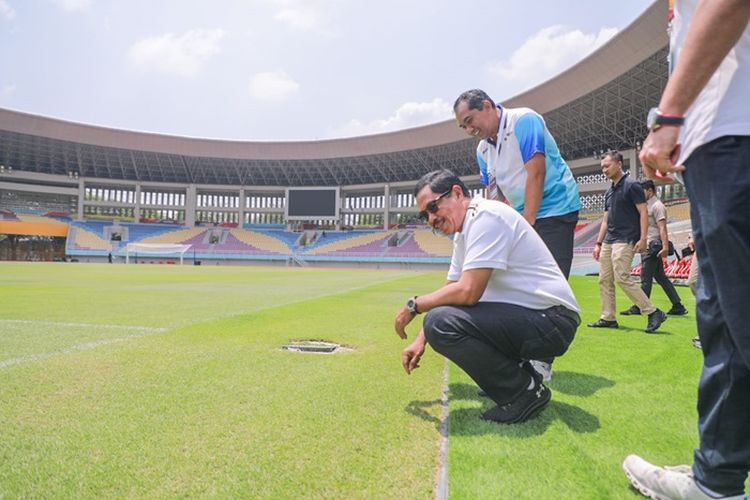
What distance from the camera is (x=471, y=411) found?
2.48m

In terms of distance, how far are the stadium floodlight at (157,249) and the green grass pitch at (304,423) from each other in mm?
50494

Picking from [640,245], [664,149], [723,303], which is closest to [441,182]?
[664,149]

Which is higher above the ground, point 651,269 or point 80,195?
point 80,195

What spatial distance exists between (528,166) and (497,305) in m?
1.28

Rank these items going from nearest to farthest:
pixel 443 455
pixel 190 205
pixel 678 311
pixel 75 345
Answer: pixel 443 455
pixel 75 345
pixel 678 311
pixel 190 205

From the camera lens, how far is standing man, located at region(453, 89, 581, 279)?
10.5 feet

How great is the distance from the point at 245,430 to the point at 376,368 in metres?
1.42

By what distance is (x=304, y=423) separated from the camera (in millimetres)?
2211

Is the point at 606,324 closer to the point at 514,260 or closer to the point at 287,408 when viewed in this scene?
the point at 514,260

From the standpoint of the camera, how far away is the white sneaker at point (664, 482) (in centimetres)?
148

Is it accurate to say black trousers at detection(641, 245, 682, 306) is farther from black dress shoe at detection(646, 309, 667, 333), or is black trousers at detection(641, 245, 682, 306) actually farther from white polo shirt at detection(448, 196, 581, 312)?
white polo shirt at detection(448, 196, 581, 312)

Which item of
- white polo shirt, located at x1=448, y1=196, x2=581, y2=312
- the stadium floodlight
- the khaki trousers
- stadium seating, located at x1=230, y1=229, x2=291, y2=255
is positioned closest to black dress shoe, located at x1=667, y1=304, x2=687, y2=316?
the khaki trousers

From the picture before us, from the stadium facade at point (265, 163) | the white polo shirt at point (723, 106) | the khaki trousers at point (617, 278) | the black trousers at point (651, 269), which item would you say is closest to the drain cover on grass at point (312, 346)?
the white polo shirt at point (723, 106)

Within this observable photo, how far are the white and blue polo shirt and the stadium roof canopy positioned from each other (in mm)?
25580
